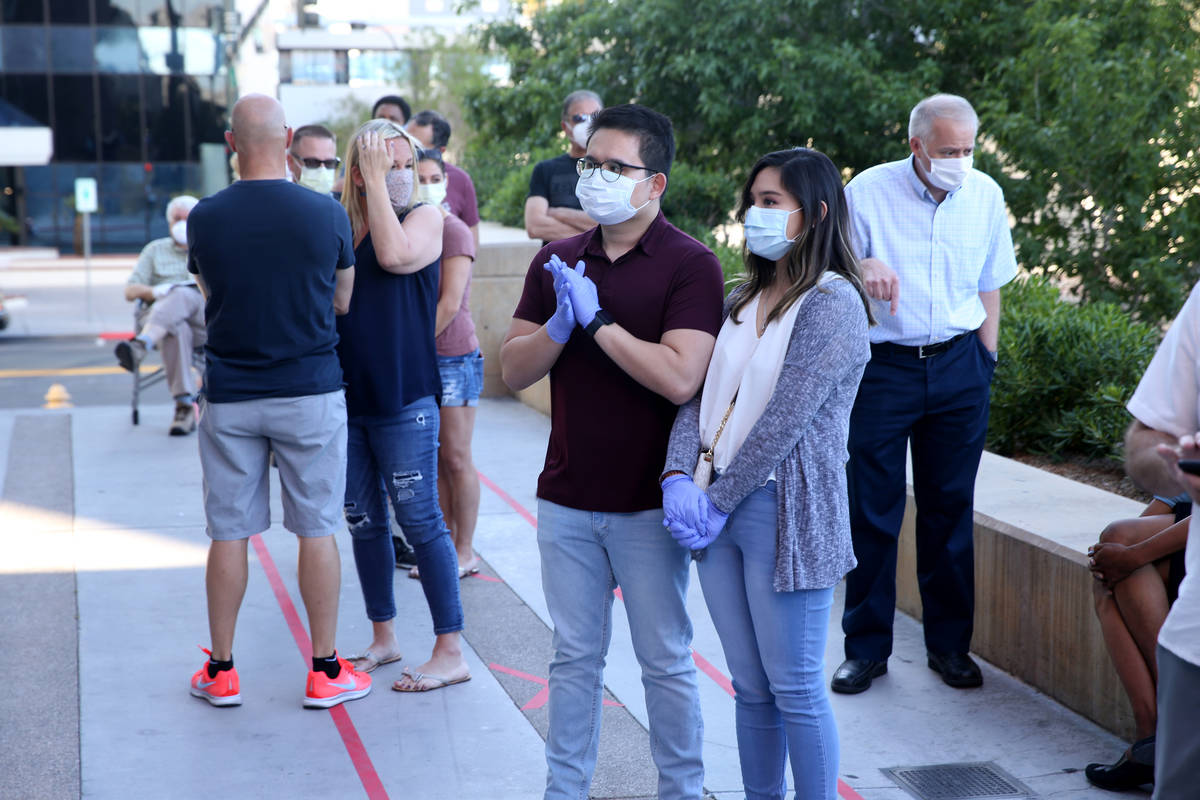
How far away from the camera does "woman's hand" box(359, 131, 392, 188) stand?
14.0 feet

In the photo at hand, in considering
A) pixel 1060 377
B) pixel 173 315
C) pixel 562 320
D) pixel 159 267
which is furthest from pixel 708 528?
pixel 159 267

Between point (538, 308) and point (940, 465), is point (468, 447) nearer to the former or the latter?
point (940, 465)

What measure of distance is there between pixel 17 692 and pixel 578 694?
2.41 m

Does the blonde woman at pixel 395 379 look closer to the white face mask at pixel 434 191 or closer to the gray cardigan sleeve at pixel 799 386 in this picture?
the white face mask at pixel 434 191

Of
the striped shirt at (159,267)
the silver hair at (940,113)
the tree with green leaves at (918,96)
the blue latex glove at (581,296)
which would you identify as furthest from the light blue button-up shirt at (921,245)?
the striped shirt at (159,267)

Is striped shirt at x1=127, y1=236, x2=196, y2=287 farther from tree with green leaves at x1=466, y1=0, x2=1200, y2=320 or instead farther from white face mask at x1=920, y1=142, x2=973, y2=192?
white face mask at x1=920, y1=142, x2=973, y2=192

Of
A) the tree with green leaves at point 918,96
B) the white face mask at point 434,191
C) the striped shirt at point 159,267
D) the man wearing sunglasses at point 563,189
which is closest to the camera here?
the white face mask at point 434,191

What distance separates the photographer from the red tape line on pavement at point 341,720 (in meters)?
3.86

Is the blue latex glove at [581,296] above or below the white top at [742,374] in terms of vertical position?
above

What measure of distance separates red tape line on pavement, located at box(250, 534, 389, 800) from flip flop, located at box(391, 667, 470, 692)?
221mm

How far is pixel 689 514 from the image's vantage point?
301 cm

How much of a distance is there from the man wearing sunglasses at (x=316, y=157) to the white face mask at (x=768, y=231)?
2170 mm

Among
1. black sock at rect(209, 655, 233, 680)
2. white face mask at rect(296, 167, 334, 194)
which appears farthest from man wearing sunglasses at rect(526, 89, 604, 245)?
black sock at rect(209, 655, 233, 680)

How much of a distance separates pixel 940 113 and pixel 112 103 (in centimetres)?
4096
